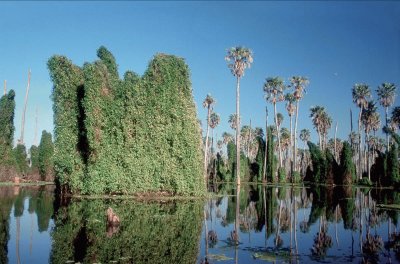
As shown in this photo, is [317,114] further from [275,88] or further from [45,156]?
[45,156]

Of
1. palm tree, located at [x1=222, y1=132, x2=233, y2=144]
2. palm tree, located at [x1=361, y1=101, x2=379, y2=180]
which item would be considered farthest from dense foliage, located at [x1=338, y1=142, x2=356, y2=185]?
palm tree, located at [x1=222, y1=132, x2=233, y2=144]

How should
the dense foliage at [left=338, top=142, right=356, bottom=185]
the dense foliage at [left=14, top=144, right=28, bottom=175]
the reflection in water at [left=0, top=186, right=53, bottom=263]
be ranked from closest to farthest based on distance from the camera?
the reflection in water at [left=0, top=186, right=53, bottom=263] < the dense foliage at [left=14, top=144, right=28, bottom=175] < the dense foliage at [left=338, top=142, right=356, bottom=185]

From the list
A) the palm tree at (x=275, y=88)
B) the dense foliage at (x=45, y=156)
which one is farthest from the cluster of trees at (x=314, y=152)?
the dense foliage at (x=45, y=156)

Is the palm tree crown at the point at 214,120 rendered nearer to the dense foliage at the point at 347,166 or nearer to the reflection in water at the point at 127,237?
the dense foliage at the point at 347,166

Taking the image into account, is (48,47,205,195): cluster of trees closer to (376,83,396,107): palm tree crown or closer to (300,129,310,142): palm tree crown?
(376,83,396,107): palm tree crown

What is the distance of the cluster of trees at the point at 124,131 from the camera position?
26609mm

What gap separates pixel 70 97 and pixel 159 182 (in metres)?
8.83

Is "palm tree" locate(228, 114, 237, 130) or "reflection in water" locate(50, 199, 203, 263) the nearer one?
"reflection in water" locate(50, 199, 203, 263)

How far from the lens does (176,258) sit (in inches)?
399

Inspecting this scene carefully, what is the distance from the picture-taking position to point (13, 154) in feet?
141

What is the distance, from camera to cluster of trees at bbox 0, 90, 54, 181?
1635 inches

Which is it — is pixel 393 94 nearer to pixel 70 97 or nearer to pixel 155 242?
pixel 70 97

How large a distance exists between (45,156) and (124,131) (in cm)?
2119

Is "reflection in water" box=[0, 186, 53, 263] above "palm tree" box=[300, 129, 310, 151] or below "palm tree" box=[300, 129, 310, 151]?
below
